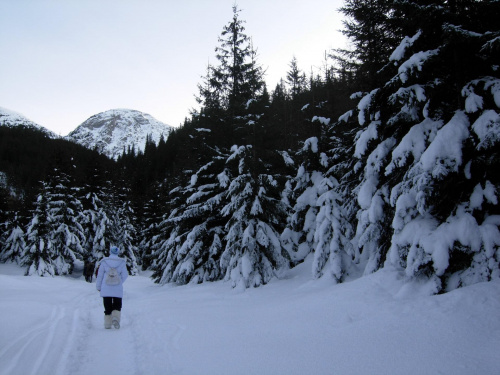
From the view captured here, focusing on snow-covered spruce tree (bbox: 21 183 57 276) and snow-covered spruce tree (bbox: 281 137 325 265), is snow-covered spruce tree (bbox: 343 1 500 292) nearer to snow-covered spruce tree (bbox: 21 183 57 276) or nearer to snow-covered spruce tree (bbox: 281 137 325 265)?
snow-covered spruce tree (bbox: 281 137 325 265)

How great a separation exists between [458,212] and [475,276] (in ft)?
4.06

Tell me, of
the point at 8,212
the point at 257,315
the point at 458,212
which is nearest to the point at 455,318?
the point at 458,212

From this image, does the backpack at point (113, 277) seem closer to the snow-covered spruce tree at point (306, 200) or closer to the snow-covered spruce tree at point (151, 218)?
the snow-covered spruce tree at point (306, 200)

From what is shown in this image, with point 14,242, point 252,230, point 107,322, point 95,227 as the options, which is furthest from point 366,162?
point 14,242

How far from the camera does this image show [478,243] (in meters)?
5.87

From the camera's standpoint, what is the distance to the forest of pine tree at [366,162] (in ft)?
21.0

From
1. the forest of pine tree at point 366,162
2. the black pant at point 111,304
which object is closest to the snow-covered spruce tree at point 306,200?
the forest of pine tree at point 366,162

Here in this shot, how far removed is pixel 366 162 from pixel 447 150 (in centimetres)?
357

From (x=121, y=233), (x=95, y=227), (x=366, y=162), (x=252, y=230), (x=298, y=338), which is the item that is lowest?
(x=298, y=338)

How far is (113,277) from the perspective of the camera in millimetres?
7934

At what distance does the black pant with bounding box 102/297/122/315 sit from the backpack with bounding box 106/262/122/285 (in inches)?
15.2

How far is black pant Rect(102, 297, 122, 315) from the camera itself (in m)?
7.74

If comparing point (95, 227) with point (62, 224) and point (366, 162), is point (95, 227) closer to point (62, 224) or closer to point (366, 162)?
point (62, 224)

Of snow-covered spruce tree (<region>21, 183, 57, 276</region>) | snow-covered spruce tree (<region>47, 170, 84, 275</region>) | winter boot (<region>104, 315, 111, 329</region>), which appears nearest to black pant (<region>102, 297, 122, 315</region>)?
winter boot (<region>104, 315, 111, 329</region>)
